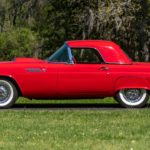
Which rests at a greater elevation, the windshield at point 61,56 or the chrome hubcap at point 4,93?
the windshield at point 61,56

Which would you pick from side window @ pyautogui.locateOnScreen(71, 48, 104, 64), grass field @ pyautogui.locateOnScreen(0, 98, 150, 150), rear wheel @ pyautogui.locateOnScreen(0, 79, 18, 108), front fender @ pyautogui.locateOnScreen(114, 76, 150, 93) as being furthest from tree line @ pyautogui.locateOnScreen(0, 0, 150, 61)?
grass field @ pyautogui.locateOnScreen(0, 98, 150, 150)

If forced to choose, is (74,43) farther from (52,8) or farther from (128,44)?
(52,8)

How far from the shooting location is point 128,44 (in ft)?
114

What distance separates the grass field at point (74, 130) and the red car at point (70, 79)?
1.26 meters

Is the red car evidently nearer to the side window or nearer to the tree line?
the side window

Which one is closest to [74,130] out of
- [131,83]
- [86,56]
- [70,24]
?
[131,83]

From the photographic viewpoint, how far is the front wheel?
12891mm

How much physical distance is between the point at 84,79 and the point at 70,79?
32cm

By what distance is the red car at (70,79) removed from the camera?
12.7 m

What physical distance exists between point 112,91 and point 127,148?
5.46m

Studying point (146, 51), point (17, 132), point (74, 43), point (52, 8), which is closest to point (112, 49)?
point (74, 43)

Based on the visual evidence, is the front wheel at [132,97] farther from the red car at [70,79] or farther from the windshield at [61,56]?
the windshield at [61,56]

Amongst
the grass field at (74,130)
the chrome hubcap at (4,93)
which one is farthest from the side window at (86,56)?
the grass field at (74,130)

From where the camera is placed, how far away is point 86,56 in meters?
13.4
